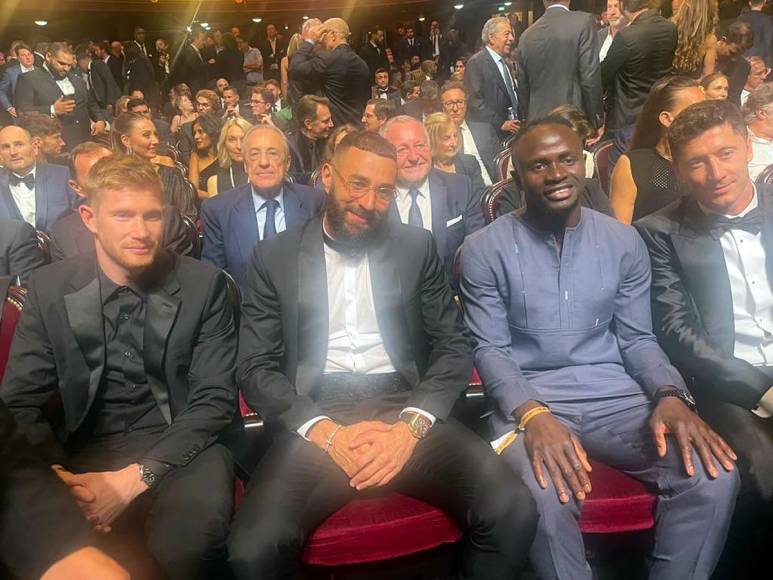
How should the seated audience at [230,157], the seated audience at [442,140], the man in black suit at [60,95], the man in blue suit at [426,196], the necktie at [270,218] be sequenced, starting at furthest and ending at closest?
1. the man in black suit at [60,95]
2. the seated audience at [230,157]
3. the seated audience at [442,140]
4. the necktie at [270,218]
5. the man in blue suit at [426,196]

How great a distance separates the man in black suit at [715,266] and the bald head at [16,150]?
4217 millimetres

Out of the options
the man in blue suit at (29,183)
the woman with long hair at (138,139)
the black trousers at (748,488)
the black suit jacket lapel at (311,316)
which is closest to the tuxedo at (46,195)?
the man in blue suit at (29,183)

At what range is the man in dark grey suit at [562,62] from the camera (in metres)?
4.39

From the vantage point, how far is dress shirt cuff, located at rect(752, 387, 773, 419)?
1936 mm

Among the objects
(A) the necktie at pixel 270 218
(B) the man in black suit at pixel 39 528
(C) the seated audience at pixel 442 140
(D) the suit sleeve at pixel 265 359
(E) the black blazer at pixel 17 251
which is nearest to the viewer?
(B) the man in black suit at pixel 39 528

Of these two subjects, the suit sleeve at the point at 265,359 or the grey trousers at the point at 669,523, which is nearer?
the grey trousers at the point at 669,523

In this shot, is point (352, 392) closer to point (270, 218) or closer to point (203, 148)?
point (270, 218)

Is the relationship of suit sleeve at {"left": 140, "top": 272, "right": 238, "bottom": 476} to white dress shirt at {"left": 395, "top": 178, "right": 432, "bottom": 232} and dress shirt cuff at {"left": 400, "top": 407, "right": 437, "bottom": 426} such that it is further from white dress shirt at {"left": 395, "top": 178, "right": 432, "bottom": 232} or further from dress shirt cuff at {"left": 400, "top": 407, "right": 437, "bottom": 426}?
white dress shirt at {"left": 395, "top": 178, "right": 432, "bottom": 232}

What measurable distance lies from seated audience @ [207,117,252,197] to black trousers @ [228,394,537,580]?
313 cm

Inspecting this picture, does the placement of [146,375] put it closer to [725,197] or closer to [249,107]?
[725,197]

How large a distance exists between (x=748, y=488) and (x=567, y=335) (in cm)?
69

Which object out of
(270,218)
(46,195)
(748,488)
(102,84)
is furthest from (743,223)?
(102,84)

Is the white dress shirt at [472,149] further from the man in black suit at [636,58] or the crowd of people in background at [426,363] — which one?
the crowd of people in background at [426,363]

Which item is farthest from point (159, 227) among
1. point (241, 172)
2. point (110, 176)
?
point (241, 172)
